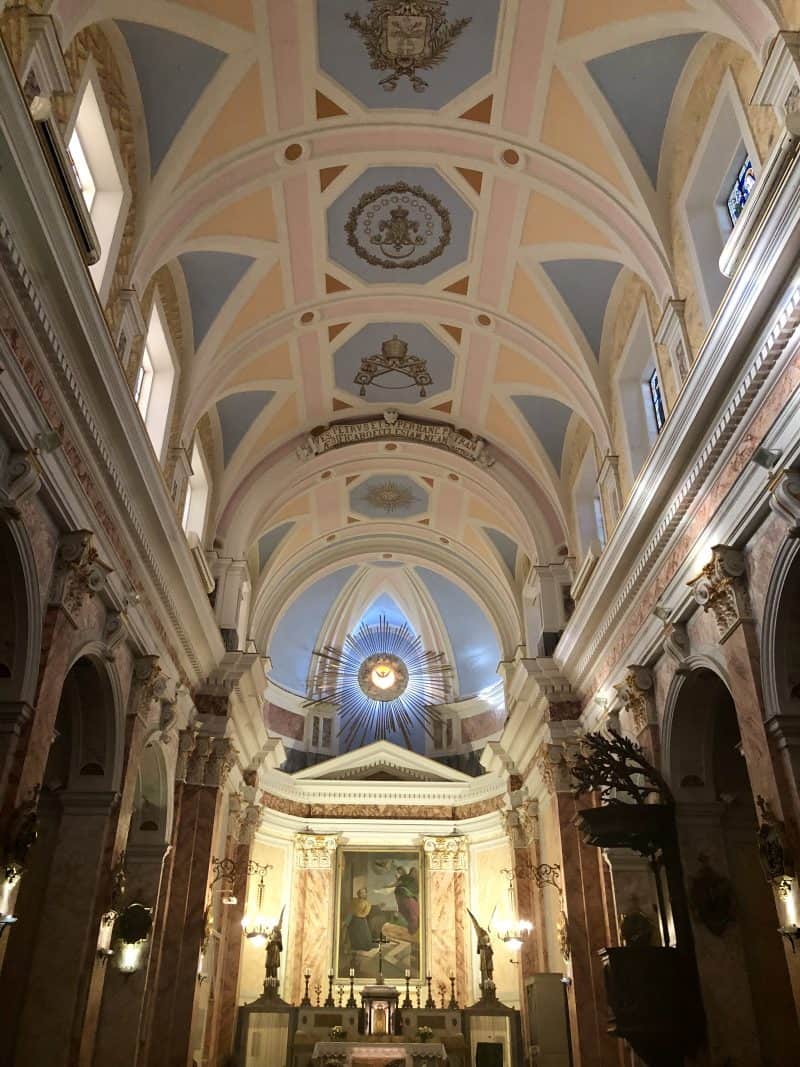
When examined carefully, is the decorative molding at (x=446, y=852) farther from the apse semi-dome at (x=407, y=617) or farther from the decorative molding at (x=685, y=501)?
the decorative molding at (x=685, y=501)

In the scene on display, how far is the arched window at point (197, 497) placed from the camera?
14820mm

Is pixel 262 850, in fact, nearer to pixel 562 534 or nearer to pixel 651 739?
pixel 562 534

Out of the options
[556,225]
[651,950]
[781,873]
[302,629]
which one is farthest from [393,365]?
[302,629]

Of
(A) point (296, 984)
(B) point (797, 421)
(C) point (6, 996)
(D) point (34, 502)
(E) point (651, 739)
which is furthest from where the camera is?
(A) point (296, 984)

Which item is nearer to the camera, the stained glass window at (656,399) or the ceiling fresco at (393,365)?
the stained glass window at (656,399)

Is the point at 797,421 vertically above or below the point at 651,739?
above

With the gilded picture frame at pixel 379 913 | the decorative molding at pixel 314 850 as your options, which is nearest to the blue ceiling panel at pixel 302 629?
the decorative molding at pixel 314 850

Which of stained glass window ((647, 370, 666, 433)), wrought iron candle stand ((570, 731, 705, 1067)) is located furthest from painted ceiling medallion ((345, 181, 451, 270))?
wrought iron candle stand ((570, 731, 705, 1067))

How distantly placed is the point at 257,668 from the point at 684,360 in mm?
9778

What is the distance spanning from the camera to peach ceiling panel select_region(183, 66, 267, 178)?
10.3 metres

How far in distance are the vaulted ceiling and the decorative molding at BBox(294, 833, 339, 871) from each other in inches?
325

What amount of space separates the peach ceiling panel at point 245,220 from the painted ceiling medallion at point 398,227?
1243 millimetres

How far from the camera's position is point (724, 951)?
9438mm

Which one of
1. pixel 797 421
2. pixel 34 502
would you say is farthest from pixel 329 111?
pixel 797 421
